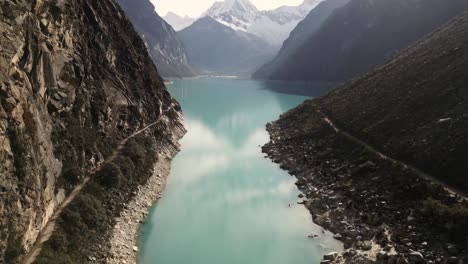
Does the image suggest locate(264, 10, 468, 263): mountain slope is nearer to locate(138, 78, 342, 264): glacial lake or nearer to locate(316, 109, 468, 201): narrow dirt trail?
locate(316, 109, 468, 201): narrow dirt trail

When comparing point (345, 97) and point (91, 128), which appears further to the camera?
point (345, 97)

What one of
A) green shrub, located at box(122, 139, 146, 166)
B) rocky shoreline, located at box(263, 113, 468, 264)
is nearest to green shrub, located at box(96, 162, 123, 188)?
green shrub, located at box(122, 139, 146, 166)

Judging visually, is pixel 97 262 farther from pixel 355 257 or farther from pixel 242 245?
pixel 355 257

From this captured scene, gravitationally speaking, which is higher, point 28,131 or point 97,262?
point 28,131

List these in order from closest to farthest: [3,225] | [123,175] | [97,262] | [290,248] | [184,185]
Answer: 1. [3,225]
2. [97,262]
3. [290,248]
4. [123,175]
5. [184,185]

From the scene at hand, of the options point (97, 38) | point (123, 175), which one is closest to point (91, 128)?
point (123, 175)

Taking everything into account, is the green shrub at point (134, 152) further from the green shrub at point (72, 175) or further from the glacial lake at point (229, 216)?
the green shrub at point (72, 175)

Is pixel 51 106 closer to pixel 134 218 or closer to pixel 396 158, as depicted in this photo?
pixel 134 218
